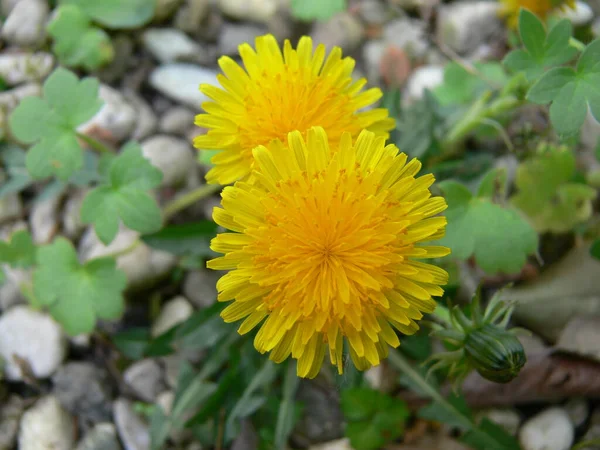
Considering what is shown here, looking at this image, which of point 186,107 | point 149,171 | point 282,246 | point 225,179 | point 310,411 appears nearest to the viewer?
point 282,246

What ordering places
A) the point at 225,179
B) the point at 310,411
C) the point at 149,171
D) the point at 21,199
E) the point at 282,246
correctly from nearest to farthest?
the point at 282,246 → the point at 225,179 → the point at 149,171 → the point at 310,411 → the point at 21,199

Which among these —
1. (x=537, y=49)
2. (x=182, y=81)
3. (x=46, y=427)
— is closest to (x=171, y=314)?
(x=46, y=427)

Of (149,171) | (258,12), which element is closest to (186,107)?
(258,12)

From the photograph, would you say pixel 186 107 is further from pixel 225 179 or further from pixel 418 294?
pixel 418 294

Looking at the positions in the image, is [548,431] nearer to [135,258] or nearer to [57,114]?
[135,258]

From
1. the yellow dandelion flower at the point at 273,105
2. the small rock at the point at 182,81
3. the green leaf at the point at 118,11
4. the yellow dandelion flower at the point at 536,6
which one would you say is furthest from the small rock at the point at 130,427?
the yellow dandelion flower at the point at 536,6

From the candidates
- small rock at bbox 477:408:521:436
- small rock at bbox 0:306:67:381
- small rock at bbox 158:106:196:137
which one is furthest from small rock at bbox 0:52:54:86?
small rock at bbox 477:408:521:436

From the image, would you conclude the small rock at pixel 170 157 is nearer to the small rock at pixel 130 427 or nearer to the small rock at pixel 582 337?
the small rock at pixel 130 427

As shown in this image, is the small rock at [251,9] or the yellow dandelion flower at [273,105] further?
the small rock at [251,9]
